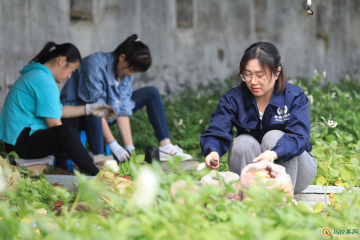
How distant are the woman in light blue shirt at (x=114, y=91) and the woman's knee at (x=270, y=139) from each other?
4.11ft

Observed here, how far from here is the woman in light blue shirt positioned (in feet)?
10.1

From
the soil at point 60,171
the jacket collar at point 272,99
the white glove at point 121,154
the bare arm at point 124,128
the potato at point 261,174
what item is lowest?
the soil at point 60,171

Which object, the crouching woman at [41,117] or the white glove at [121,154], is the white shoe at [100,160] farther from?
the crouching woman at [41,117]

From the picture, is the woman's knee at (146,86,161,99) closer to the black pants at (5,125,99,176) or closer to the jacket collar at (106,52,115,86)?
the jacket collar at (106,52,115,86)

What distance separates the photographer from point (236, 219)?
1.08 meters

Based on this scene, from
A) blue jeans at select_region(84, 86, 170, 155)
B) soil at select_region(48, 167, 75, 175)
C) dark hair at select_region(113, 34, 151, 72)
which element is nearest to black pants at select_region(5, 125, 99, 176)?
soil at select_region(48, 167, 75, 175)

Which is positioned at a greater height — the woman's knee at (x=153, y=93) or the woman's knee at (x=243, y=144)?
the woman's knee at (x=153, y=93)

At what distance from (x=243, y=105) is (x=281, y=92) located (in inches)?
7.8

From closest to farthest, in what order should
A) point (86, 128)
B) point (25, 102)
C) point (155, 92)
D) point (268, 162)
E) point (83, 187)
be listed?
point (83, 187) → point (268, 162) → point (25, 102) → point (86, 128) → point (155, 92)

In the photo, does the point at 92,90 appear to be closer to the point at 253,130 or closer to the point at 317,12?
the point at 253,130

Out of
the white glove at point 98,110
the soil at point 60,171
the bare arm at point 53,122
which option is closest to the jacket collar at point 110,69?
the white glove at point 98,110

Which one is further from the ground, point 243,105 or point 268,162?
point 243,105

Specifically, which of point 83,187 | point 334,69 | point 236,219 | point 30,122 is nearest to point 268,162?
point 236,219

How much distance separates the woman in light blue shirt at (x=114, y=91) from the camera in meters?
3.08
